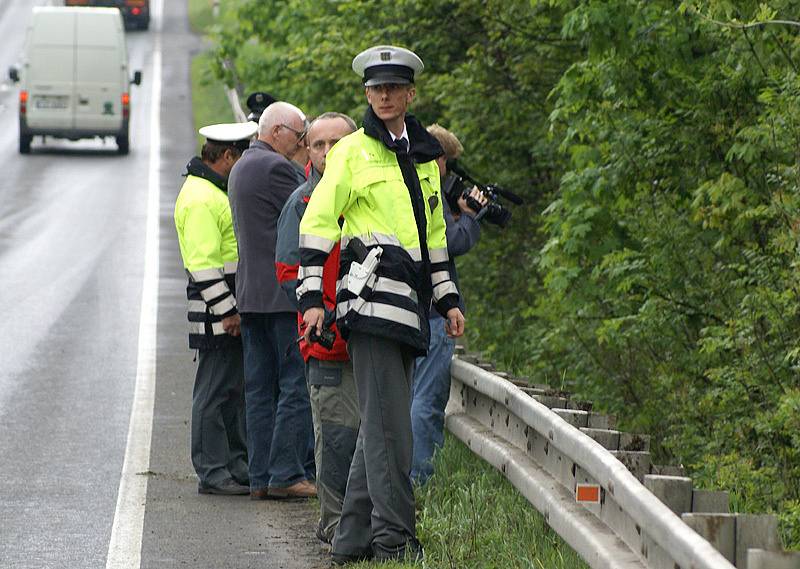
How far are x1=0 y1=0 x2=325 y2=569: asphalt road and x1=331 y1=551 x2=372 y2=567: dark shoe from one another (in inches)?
6.3

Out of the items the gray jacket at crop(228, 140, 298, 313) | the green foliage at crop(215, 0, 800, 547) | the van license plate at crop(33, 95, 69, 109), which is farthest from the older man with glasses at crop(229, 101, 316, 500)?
the van license plate at crop(33, 95, 69, 109)

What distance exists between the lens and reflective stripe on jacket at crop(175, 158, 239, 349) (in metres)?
9.22

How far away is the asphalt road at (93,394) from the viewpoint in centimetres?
783

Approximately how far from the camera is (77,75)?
3450 centimetres

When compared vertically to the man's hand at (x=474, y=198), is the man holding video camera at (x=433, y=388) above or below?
below

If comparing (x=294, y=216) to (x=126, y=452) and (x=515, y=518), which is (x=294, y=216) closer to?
(x=515, y=518)

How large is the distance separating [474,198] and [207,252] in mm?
1783

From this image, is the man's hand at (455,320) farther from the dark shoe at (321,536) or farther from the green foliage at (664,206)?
the green foliage at (664,206)

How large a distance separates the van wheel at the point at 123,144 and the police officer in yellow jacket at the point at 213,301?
1033 inches

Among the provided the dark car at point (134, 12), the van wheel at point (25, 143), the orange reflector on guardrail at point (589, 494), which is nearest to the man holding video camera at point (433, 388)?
the orange reflector on guardrail at point (589, 494)

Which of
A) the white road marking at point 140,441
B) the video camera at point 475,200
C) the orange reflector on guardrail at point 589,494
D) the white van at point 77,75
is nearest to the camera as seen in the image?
the orange reflector on guardrail at point 589,494

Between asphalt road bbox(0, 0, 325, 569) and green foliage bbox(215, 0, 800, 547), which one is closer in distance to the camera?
asphalt road bbox(0, 0, 325, 569)

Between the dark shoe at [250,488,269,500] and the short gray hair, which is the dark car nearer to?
the short gray hair

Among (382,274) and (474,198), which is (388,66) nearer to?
(382,274)
